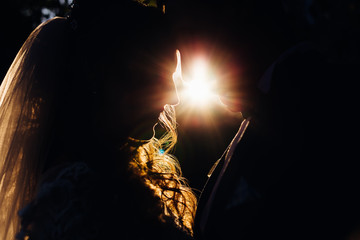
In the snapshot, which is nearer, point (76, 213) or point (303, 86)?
point (303, 86)

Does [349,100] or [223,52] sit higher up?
[223,52]

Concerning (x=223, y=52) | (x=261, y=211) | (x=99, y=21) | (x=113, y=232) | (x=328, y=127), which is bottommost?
(x=113, y=232)

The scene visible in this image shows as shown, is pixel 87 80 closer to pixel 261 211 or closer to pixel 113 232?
pixel 113 232

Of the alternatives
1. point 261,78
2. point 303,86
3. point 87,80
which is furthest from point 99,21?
point 303,86

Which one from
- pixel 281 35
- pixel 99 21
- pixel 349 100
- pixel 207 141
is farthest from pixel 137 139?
pixel 207 141

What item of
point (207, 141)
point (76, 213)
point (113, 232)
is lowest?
point (207, 141)

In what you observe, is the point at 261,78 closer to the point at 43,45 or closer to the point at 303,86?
the point at 303,86

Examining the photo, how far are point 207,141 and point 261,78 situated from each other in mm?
3215

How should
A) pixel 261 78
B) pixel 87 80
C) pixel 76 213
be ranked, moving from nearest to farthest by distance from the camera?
1. pixel 261 78
2. pixel 76 213
3. pixel 87 80

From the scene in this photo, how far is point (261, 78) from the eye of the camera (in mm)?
930

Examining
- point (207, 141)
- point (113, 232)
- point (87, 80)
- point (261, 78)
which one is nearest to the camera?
Answer: point (261, 78)

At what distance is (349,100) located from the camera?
2.59 feet

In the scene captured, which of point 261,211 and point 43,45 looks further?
point 43,45

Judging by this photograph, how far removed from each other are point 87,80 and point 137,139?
49 cm
